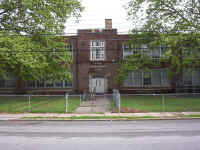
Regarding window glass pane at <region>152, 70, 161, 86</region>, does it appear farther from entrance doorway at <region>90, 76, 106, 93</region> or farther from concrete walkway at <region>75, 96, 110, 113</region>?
concrete walkway at <region>75, 96, 110, 113</region>

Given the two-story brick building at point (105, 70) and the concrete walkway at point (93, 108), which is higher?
the two-story brick building at point (105, 70)

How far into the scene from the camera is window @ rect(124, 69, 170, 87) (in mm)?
25469

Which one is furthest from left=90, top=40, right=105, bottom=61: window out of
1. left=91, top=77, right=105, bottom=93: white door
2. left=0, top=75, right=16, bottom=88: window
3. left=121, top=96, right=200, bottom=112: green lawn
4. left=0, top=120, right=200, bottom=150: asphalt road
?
left=0, top=120, right=200, bottom=150: asphalt road

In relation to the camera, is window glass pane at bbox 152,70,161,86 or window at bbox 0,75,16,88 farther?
window at bbox 0,75,16,88

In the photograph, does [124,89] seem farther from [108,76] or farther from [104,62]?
[104,62]

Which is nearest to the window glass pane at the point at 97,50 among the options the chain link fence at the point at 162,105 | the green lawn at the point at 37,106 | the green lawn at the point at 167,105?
the green lawn at the point at 37,106

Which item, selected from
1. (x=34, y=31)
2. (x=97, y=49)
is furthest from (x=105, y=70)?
(x=34, y=31)

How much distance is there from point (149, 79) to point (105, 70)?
21.7 feet

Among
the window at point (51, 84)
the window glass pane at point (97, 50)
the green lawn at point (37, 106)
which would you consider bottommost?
the green lawn at point (37, 106)

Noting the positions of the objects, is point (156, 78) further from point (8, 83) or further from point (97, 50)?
point (8, 83)

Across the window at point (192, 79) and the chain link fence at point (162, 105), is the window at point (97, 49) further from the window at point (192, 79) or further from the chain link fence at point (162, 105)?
the window at point (192, 79)

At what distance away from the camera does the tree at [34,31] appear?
1498cm

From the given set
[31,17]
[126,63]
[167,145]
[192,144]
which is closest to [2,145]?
[167,145]

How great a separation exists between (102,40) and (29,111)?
15816 millimetres
